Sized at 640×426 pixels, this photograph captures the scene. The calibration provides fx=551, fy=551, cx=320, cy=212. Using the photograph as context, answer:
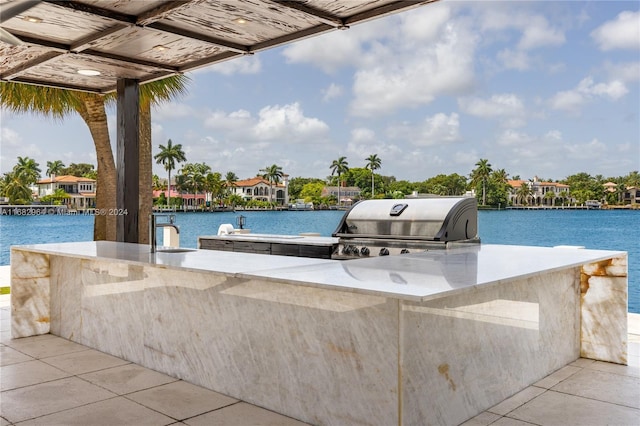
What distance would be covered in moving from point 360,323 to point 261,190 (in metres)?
68.4

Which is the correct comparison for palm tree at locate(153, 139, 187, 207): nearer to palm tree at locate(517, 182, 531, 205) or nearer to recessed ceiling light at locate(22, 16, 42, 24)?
palm tree at locate(517, 182, 531, 205)

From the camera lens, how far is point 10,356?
4.12 m

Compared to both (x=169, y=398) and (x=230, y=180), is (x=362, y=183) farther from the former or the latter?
(x=169, y=398)

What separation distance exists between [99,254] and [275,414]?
193 cm

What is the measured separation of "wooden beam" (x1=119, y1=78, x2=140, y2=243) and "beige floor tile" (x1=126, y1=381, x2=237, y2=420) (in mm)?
2566

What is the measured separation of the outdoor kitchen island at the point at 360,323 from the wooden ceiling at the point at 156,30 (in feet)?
5.27

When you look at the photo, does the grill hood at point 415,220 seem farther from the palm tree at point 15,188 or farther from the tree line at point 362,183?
the tree line at point 362,183

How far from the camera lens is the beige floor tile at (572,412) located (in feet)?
9.06

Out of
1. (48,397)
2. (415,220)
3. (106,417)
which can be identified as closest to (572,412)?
(415,220)

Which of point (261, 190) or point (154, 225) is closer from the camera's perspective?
point (154, 225)

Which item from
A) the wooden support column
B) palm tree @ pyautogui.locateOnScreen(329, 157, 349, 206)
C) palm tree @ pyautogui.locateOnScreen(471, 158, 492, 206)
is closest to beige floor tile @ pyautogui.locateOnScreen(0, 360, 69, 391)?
the wooden support column

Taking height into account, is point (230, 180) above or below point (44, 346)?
above

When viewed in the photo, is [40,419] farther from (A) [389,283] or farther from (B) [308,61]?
(B) [308,61]

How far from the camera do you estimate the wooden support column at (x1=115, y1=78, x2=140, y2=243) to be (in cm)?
548
